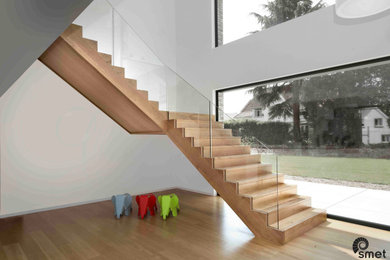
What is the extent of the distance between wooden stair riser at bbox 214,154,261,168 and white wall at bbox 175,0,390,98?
163cm

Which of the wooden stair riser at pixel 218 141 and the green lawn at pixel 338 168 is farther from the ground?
the wooden stair riser at pixel 218 141

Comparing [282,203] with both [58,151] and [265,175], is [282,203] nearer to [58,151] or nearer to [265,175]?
[265,175]

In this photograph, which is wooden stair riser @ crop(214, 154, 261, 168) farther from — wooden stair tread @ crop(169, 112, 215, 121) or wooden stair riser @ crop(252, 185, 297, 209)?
wooden stair tread @ crop(169, 112, 215, 121)

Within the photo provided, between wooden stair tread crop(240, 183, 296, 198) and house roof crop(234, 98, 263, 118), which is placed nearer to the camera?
wooden stair tread crop(240, 183, 296, 198)

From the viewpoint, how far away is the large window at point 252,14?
4.73 metres

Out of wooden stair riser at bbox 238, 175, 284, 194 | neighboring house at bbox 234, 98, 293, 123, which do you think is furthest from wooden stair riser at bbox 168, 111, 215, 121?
wooden stair riser at bbox 238, 175, 284, 194

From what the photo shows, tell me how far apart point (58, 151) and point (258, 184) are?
3923 mm

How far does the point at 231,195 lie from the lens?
375 cm

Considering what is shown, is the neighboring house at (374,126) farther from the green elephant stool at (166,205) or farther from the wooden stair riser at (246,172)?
the green elephant stool at (166,205)

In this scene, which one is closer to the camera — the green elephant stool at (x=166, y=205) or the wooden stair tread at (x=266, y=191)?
the wooden stair tread at (x=266, y=191)

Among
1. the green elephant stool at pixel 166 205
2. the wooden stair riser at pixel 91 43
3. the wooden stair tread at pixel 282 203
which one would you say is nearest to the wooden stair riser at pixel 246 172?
the wooden stair tread at pixel 282 203

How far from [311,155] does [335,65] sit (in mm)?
1551

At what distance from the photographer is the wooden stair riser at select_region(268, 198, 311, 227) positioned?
11.3ft

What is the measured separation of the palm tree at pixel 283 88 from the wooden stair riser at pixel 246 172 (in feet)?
3.62
